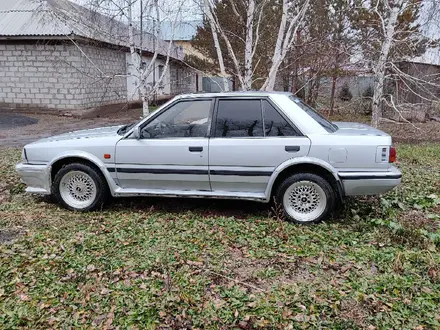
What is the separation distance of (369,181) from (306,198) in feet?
2.45

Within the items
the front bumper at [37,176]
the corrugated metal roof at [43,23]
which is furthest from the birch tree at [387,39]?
the front bumper at [37,176]

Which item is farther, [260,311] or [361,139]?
[361,139]

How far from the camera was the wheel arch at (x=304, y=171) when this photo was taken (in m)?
4.45

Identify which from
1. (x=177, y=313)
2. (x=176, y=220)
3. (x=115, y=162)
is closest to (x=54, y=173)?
(x=115, y=162)

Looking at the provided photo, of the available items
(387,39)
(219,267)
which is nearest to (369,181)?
(219,267)

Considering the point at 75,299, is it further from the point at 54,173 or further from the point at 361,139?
the point at 361,139

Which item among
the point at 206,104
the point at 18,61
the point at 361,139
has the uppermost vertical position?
the point at 18,61

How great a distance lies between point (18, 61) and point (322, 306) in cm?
1710

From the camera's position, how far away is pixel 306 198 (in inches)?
183

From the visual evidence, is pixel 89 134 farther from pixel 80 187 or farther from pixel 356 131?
pixel 356 131

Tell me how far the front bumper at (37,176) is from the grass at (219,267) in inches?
11.3

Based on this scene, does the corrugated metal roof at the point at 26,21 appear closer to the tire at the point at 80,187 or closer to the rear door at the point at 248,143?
the tire at the point at 80,187

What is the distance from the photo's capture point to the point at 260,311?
2.89 meters

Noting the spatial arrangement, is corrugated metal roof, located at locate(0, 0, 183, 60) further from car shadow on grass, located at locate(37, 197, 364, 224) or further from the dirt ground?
car shadow on grass, located at locate(37, 197, 364, 224)
